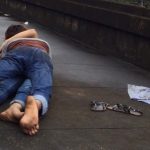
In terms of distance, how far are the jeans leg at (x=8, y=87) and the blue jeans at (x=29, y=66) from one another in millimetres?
39

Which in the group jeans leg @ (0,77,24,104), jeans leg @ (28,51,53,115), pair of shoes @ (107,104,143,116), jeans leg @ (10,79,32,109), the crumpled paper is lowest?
the crumpled paper

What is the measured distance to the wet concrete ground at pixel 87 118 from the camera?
16.5 feet

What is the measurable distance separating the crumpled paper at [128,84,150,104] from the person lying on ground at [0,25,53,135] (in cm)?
118

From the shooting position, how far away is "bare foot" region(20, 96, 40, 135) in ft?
16.5

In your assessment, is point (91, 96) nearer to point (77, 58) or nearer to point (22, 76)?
point (22, 76)

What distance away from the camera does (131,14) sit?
9.75 meters

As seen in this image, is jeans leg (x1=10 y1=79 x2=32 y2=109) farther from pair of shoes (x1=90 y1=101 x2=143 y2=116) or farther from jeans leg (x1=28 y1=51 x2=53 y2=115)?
pair of shoes (x1=90 y1=101 x2=143 y2=116)

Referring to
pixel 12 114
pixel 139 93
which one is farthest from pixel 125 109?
pixel 12 114

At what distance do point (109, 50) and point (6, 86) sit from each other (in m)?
4.35

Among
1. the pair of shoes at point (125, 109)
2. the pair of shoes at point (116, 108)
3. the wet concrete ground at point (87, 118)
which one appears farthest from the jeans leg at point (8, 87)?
the pair of shoes at point (125, 109)

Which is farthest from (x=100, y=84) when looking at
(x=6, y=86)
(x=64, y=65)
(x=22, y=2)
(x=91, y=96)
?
(x=22, y=2)

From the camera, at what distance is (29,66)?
6199mm

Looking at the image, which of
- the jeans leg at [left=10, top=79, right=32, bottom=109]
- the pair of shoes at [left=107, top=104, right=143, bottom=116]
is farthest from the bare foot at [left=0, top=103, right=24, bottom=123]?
the pair of shoes at [left=107, top=104, right=143, bottom=116]

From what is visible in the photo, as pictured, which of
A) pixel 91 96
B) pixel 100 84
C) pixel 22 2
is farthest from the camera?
pixel 22 2
